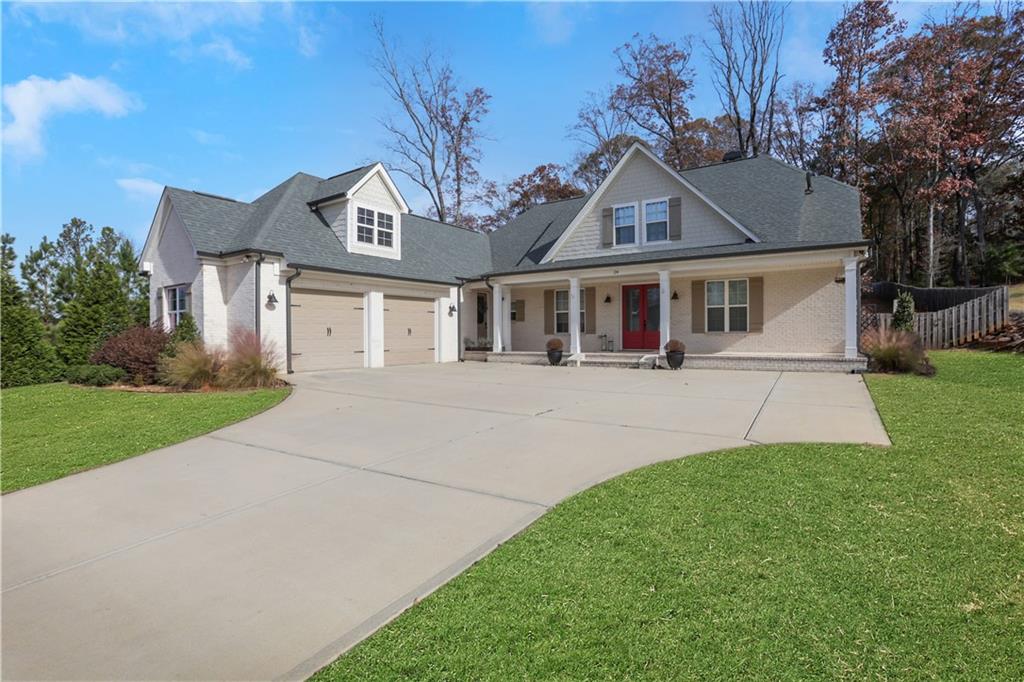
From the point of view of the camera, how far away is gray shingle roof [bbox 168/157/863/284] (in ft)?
46.1

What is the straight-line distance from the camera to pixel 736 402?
8.37 m

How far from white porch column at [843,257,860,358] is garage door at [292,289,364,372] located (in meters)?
14.1

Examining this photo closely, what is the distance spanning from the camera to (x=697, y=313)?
16078mm

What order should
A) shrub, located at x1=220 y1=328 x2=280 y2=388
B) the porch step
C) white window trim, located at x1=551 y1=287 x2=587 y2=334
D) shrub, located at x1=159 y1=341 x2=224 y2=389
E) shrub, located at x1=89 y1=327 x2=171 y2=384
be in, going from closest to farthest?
shrub, located at x1=159 y1=341 x2=224 y2=389 → shrub, located at x1=220 y1=328 x2=280 y2=388 → shrub, located at x1=89 y1=327 x2=171 y2=384 → the porch step → white window trim, located at x1=551 y1=287 x2=587 y2=334

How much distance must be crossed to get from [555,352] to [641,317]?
359cm

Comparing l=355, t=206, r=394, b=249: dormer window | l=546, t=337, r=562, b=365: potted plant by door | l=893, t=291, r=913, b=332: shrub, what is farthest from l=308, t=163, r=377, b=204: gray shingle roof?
l=893, t=291, r=913, b=332: shrub

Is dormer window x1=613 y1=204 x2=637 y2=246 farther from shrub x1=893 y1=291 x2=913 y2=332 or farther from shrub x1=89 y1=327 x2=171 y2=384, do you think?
shrub x1=89 y1=327 x2=171 y2=384

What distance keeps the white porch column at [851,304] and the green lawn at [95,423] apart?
14.0m

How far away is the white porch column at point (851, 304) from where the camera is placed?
12828 millimetres

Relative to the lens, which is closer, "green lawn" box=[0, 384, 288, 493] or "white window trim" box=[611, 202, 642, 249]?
"green lawn" box=[0, 384, 288, 493]

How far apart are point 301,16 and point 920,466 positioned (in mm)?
14046

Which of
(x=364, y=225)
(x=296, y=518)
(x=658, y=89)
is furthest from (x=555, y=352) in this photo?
(x=658, y=89)

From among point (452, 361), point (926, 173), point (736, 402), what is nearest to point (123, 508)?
point (736, 402)

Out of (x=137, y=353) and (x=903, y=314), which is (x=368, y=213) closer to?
(x=137, y=353)
